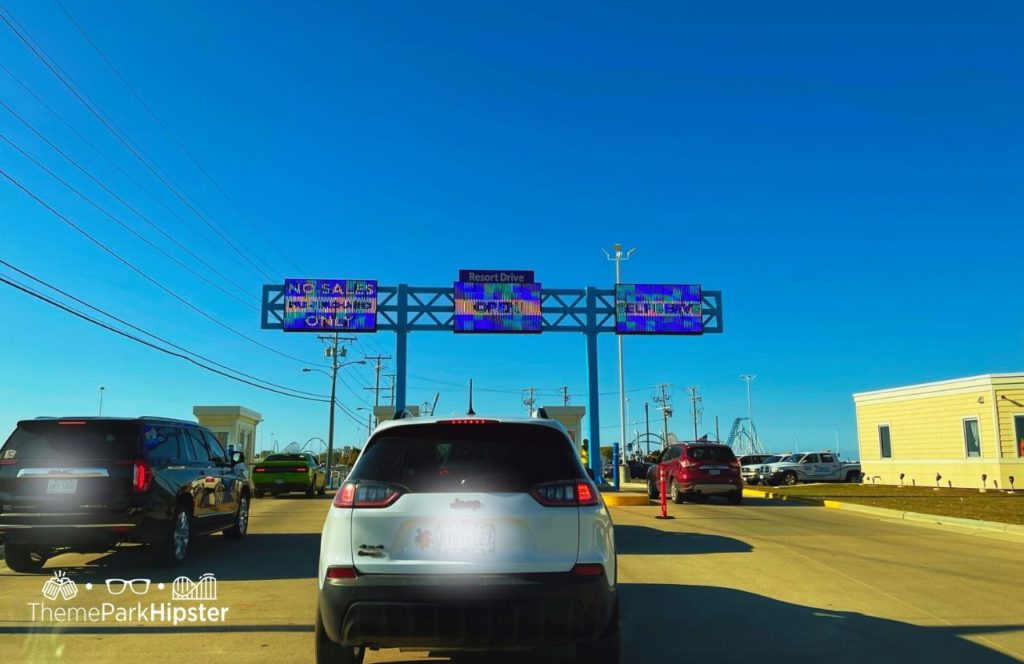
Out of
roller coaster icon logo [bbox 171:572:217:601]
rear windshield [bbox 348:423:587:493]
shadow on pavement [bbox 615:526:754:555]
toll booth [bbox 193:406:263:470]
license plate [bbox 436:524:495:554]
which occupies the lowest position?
roller coaster icon logo [bbox 171:572:217:601]

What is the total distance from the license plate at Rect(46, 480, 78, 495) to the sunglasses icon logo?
113cm

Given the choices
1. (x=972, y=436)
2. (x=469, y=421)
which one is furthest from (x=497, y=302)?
(x=469, y=421)

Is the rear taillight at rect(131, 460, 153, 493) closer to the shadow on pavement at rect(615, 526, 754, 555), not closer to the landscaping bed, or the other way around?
the shadow on pavement at rect(615, 526, 754, 555)

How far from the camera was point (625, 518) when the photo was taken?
57.6 feet

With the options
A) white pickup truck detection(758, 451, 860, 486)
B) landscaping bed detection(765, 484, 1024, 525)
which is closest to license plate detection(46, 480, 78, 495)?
landscaping bed detection(765, 484, 1024, 525)

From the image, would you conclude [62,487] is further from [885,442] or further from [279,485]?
[885,442]

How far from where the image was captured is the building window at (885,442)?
118 feet

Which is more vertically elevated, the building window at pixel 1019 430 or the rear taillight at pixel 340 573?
the building window at pixel 1019 430

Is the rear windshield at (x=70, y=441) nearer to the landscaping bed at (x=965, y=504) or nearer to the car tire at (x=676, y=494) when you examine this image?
the landscaping bed at (x=965, y=504)

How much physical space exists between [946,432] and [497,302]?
63.4 ft

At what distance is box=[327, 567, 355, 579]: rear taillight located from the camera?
180 inches

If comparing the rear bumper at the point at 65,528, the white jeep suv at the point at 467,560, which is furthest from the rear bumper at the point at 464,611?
the rear bumper at the point at 65,528

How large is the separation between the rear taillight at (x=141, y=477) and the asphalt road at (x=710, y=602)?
3.53 feet

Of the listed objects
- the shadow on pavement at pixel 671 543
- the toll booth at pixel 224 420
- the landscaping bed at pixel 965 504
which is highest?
the toll booth at pixel 224 420
